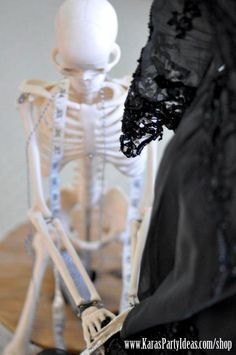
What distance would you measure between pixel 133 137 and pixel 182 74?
0.12m

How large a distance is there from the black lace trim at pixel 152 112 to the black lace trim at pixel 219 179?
57 mm

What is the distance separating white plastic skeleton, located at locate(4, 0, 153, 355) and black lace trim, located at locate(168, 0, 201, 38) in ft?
1.14

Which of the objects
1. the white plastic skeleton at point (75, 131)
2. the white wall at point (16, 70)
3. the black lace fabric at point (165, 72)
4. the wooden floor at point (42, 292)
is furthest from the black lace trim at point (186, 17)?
the white wall at point (16, 70)

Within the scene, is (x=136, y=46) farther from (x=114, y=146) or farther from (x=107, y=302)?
(x=107, y=302)

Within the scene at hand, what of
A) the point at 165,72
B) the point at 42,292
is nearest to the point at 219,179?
the point at 165,72

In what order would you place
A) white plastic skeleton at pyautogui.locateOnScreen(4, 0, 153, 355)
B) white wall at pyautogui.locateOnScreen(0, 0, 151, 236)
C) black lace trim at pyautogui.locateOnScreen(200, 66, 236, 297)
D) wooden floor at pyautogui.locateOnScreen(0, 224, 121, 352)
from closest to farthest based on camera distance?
black lace trim at pyautogui.locateOnScreen(200, 66, 236, 297) < white plastic skeleton at pyautogui.locateOnScreen(4, 0, 153, 355) < wooden floor at pyautogui.locateOnScreen(0, 224, 121, 352) < white wall at pyautogui.locateOnScreen(0, 0, 151, 236)

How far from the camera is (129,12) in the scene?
3.55ft

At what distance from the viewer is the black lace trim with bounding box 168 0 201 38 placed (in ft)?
1.45

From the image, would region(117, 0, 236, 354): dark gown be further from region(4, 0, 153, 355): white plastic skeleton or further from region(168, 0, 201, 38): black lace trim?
region(4, 0, 153, 355): white plastic skeleton

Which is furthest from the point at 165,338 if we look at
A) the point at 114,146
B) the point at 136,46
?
the point at 136,46

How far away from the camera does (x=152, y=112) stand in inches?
21.1

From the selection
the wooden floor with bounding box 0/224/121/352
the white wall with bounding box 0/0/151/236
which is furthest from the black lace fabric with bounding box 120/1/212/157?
the white wall with bounding box 0/0/151/236

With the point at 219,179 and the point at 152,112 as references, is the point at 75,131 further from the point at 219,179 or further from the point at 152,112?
the point at 219,179

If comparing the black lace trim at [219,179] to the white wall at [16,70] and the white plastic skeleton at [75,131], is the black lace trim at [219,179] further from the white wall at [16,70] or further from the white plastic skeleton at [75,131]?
the white wall at [16,70]
